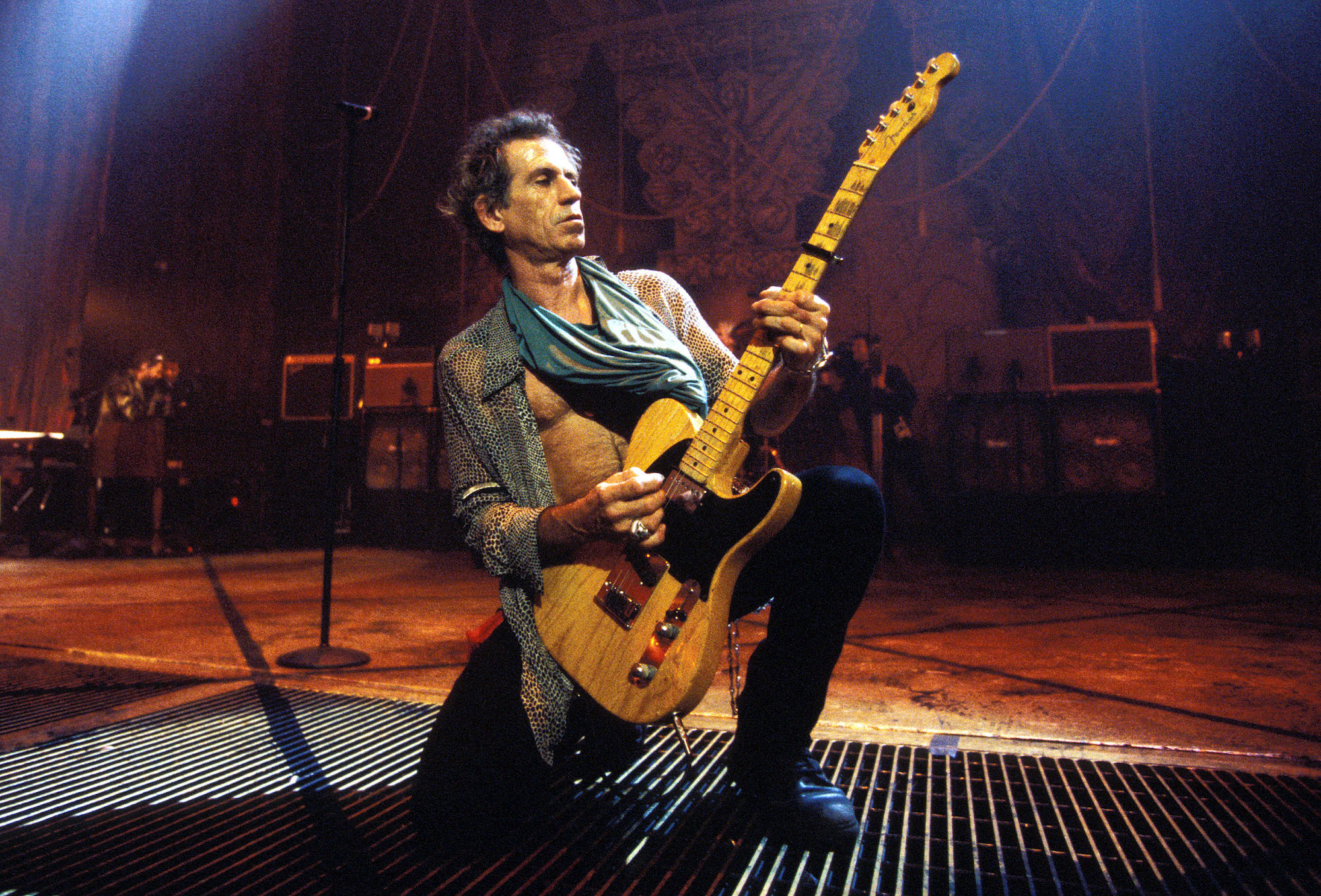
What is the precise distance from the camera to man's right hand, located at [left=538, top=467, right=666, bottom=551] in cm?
120

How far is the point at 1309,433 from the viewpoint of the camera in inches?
209

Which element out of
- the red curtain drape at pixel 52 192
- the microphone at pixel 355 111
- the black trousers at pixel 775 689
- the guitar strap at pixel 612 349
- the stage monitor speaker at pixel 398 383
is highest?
the red curtain drape at pixel 52 192

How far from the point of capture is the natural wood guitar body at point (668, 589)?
1.20m

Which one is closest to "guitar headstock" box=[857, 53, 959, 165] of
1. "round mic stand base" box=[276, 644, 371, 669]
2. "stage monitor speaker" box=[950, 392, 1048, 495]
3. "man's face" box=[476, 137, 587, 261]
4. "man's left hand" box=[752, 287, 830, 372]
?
"man's left hand" box=[752, 287, 830, 372]

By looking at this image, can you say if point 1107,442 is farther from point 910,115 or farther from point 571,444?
point 571,444

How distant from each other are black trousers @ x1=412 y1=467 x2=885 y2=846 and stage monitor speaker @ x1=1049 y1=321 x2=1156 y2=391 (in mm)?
5327

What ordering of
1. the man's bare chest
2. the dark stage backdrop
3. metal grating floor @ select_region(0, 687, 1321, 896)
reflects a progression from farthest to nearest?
the dark stage backdrop < the man's bare chest < metal grating floor @ select_region(0, 687, 1321, 896)

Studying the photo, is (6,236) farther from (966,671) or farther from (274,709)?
(966,671)

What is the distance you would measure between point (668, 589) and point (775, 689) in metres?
0.30

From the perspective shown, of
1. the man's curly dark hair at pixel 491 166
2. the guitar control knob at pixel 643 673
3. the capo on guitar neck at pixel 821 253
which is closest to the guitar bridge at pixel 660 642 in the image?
the guitar control knob at pixel 643 673

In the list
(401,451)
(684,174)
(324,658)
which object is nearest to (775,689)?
(324,658)

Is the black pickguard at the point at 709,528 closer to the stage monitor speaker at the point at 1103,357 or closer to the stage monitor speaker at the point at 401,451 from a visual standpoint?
the stage monitor speaker at the point at 1103,357

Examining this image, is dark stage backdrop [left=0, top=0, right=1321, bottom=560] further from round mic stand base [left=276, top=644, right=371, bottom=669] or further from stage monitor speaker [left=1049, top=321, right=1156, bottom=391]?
round mic stand base [left=276, top=644, right=371, bottom=669]

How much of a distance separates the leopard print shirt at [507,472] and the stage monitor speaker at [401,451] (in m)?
5.82
